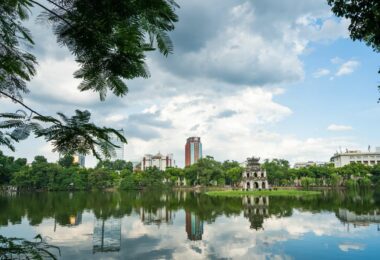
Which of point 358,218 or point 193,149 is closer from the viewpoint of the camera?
point 358,218

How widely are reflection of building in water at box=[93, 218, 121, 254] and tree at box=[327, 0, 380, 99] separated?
50.0ft

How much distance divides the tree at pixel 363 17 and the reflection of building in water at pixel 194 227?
1540cm

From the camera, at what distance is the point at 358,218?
1001 inches

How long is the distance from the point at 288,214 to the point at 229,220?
6.63m

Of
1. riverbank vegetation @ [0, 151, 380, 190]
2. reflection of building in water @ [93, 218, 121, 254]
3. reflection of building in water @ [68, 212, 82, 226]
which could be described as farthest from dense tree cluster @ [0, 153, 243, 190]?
reflection of building in water @ [93, 218, 121, 254]

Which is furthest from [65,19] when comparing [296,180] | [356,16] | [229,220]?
[296,180]

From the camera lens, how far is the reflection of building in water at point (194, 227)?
1934cm

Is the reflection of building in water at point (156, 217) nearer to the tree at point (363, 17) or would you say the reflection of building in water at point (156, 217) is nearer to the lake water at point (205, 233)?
the lake water at point (205, 233)

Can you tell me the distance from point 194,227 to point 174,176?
2556 inches

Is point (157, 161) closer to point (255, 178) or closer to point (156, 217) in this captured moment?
point (255, 178)

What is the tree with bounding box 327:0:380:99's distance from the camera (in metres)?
5.31

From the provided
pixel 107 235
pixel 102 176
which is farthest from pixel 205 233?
pixel 102 176

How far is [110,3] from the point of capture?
2186 millimetres

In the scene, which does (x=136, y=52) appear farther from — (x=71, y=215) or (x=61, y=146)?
(x=71, y=215)
